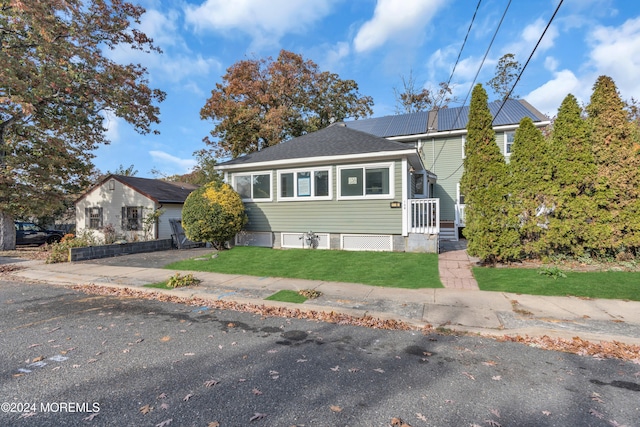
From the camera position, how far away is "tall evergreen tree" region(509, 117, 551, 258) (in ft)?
26.1

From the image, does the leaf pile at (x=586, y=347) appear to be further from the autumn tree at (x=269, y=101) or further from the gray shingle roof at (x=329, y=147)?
the autumn tree at (x=269, y=101)

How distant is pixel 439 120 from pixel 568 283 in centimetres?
1441

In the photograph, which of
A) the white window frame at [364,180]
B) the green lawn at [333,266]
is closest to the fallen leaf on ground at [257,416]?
the green lawn at [333,266]

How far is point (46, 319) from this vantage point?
500 centimetres

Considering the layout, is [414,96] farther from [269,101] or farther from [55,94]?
[55,94]

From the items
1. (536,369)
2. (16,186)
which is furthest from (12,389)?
(16,186)

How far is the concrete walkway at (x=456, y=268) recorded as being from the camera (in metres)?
6.83

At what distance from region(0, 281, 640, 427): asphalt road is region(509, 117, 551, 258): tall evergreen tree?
5.21 m

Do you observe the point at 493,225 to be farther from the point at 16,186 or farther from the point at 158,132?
the point at 16,186

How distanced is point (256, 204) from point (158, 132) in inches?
341

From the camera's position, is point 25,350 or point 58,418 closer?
point 58,418

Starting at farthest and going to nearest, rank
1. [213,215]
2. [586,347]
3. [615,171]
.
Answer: [213,215] → [615,171] → [586,347]

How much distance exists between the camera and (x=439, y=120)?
18.8m

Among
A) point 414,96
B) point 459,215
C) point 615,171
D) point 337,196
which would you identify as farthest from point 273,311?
point 414,96
